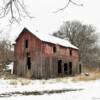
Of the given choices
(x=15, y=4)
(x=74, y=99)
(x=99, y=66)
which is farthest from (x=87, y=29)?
(x=15, y=4)

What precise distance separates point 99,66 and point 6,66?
27.7 metres

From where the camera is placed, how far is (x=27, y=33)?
4250cm

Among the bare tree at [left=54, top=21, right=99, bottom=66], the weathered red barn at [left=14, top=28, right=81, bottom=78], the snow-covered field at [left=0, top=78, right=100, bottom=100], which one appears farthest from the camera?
the bare tree at [left=54, top=21, right=99, bottom=66]

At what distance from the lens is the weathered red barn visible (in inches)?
1591

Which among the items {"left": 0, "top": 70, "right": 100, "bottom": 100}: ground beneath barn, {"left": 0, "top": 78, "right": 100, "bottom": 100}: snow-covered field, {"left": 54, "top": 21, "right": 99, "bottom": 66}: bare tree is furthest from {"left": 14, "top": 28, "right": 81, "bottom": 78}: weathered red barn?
{"left": 54, "top": 21, "right": 99, "bottom": 66}: bare tree

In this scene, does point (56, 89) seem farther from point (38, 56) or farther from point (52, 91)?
point (38, 56)

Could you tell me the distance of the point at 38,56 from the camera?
40.6 meters

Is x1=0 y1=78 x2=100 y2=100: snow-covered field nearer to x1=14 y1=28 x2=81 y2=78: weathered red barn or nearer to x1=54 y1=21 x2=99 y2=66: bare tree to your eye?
x1=14 y1=28 x2=81 y2=78: weathered red barn

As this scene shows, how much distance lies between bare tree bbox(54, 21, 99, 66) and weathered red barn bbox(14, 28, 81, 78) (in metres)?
23.8

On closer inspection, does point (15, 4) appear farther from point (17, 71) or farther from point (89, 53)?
point (89, 53)

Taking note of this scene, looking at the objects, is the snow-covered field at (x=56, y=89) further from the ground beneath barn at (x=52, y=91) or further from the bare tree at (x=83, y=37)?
the bare tree at (x=83, y=37)

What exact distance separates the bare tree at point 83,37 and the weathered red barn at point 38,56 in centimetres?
2378

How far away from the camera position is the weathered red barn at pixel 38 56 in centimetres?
4041

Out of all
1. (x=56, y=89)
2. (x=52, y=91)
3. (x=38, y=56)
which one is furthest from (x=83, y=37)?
(x=52, y=91)
